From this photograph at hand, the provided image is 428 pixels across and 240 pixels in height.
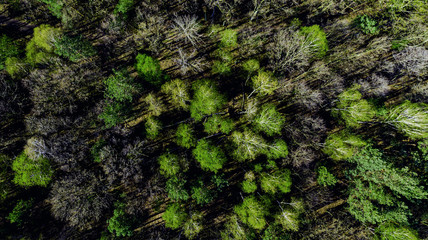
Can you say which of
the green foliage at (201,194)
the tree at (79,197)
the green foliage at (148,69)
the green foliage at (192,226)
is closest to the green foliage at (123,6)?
the green foliage at (148,69)

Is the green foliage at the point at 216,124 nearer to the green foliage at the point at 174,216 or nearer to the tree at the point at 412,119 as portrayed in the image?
the green foliage at the point at 174,216

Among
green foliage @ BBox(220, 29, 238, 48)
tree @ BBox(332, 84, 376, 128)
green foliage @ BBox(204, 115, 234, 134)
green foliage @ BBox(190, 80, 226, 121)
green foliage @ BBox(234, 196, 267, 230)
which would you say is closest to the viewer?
green foliage @ BBox(234, 196, 267, 230)

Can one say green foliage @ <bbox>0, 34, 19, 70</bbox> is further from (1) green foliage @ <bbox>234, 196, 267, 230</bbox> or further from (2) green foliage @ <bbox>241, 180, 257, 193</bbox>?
(1) green foliage @ <bbox>234, 196, 267, 230</bbox>

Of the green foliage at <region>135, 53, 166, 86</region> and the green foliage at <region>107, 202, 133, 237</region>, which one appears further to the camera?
the green foliage at <region>135, 53, 166, 86</region>

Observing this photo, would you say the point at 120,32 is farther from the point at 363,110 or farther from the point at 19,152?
the point at 363,110

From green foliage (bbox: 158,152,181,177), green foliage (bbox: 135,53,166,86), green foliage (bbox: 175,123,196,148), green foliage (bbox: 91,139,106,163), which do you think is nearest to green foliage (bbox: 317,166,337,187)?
green foliage (bbox: 175,123,196,148)

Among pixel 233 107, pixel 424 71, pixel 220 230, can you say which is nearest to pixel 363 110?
pixel 424 71

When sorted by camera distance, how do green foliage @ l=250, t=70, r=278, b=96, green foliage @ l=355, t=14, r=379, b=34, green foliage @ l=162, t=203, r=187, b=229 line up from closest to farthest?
1. green foliage @ l=162, t=203, r=187, b=229
2. green foliage @ l=250, t=70, r=278, b=96
3. green foliage @ l=355, t=14, r=379, b=34

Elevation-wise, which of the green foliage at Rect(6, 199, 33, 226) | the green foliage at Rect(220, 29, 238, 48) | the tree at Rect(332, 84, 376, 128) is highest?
the green foliage at Rect(220, 29, 238, 48)
